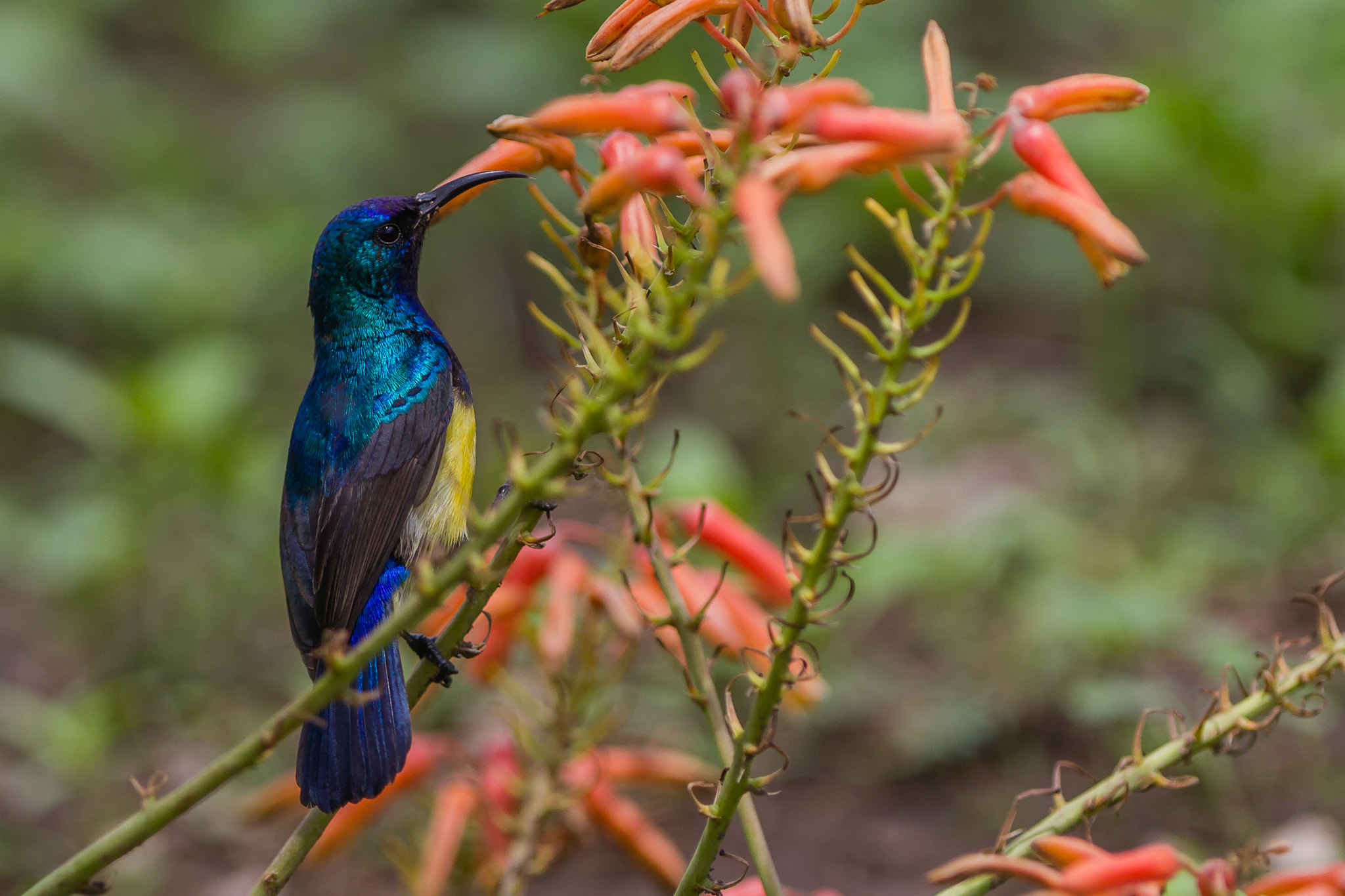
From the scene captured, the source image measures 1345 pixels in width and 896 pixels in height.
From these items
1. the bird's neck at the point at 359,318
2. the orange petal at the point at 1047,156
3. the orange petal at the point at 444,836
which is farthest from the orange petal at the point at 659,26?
the orange petal at the point at 444,836

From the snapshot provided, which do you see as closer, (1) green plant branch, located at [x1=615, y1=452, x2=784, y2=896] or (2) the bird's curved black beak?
(1) green plant branch, located at [x1=615, y1=452, x2=784, y2=896]

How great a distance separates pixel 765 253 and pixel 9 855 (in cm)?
310

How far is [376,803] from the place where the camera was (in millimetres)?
2037

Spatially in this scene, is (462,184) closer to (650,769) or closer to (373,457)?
(373,457)

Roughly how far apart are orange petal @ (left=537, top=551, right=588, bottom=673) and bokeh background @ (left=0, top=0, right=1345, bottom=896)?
38 cm

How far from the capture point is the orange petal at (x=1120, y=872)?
1.00 meters

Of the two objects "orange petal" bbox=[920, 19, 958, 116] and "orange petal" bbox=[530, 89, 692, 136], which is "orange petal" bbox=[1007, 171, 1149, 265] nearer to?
"orange petal" bbox=[920, 19, 958, 116]

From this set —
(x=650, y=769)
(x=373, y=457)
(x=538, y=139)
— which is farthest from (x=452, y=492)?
(x=538, y=139)

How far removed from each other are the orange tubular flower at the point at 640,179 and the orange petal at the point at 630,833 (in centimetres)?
130

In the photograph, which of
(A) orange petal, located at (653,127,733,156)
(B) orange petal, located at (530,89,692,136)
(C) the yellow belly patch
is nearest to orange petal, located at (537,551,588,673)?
(C) the yellow belly patch

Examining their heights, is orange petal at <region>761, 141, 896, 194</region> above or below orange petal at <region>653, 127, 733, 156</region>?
below

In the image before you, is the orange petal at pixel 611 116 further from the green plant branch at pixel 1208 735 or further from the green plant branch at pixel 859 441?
the green plant branch at pixel 1208 735

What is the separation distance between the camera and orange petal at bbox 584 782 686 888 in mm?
2080

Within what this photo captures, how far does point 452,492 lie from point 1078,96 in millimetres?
1444
